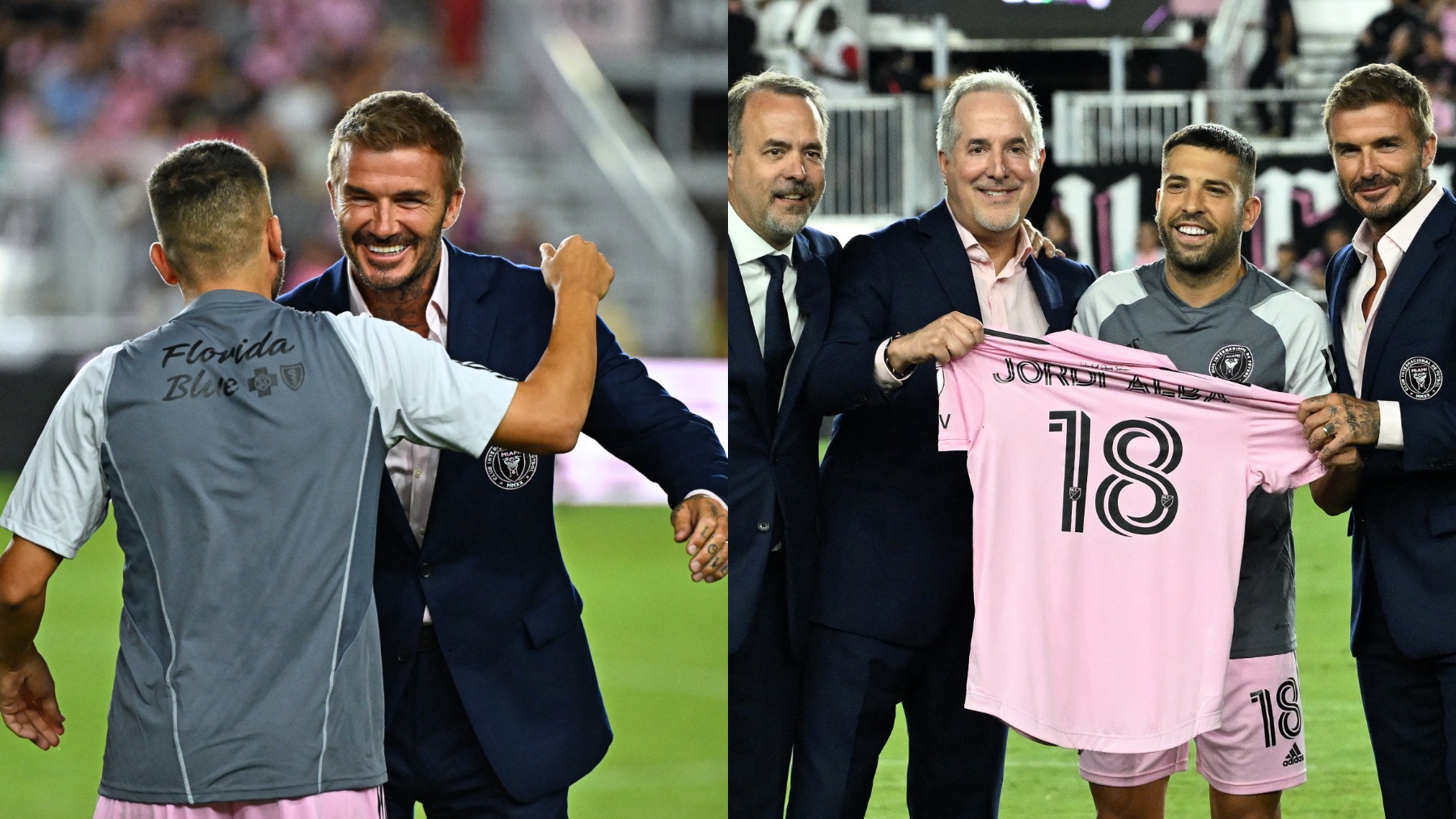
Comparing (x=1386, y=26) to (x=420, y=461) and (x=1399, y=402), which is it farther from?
(x=420, y=461)

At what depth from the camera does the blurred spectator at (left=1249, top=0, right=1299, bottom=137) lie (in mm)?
12758

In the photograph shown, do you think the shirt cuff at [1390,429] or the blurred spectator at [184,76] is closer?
the shirt cuff at [1390,429]

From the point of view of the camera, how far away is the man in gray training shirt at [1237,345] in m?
3.37

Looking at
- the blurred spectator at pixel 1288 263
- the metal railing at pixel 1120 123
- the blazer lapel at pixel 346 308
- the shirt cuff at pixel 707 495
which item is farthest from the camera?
the metal railing at pixel 1120 123

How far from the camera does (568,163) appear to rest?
1677cm

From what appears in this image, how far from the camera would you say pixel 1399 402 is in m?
3.23

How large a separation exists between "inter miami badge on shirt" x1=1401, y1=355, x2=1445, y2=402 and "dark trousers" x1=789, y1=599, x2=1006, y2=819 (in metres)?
1.03

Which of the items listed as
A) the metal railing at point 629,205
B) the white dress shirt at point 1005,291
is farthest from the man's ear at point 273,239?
the metal railing at point 629,205

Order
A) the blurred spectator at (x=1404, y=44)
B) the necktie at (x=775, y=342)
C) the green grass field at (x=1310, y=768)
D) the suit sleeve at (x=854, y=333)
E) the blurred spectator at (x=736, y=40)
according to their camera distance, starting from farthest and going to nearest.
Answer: the blurred spectator at (x=1404, y=44), the green grass field at (x=1310, y=768), the blurred spectator at (x=736, y=40), the necktie at (x=775, y=342), the suit sleeve at (x=854, y=333)

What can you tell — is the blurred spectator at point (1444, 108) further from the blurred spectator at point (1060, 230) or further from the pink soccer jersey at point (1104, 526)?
the pink soccer jersey at point (1104, 526)

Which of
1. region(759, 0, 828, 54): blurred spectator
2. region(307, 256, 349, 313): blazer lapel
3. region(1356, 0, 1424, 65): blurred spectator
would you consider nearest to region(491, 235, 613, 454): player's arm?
region(307, 256, 349, 313): blazer lapel

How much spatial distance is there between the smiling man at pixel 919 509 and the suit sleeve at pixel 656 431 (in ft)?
1.57

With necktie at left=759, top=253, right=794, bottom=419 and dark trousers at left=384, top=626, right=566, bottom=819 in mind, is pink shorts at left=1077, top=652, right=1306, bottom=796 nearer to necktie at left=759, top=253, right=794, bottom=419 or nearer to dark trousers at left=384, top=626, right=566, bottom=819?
necktie at left=759, top=253, right=794, bottom=419

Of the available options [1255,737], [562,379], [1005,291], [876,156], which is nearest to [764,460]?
[1005,291]
